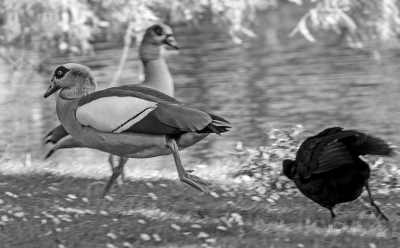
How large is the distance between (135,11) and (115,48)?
673 inches

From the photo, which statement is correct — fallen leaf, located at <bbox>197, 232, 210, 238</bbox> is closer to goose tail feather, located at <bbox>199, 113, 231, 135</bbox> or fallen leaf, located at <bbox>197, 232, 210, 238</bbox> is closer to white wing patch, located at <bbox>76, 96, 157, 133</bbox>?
goose tail feather, located at <bbox>199, 113, 231, 135</bbox>

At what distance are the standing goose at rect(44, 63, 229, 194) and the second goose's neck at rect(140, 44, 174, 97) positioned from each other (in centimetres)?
158

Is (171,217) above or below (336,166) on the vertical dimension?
below

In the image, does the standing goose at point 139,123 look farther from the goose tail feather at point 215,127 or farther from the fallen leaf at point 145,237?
the fallen leaf at point 145,237


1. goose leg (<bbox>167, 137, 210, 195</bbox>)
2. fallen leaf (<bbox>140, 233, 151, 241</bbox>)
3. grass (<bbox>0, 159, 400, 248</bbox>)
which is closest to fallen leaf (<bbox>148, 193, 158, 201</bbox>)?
grass (<bbox>0, 159, 400, 248</bbox>)

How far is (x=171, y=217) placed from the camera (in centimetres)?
664

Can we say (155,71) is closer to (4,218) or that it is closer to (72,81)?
(72,81)

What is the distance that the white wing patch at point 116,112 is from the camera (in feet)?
22.3

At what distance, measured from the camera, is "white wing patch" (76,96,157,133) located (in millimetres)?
6798

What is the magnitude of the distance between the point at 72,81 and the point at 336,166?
2776mm

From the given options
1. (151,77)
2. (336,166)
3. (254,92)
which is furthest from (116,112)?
Result: (254,92)

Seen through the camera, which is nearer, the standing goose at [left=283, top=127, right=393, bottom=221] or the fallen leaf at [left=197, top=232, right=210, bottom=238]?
the fallen leaf at [left=197, top=232, right=210, bottom=238]

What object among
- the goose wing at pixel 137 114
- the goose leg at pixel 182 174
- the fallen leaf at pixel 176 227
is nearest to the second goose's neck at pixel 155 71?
the goose wing at pixel 137 114

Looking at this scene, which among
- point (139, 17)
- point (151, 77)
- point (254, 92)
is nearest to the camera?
point (151, 77)
